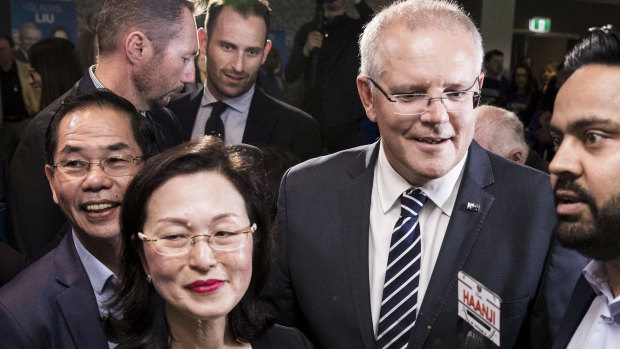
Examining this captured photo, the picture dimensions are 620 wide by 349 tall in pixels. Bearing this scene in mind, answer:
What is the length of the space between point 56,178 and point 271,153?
947 mm

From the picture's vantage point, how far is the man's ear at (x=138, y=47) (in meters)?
2.48

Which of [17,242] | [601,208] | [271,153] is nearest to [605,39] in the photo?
[601,208]

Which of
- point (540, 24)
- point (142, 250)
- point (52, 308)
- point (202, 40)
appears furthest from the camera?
point (540, 24)

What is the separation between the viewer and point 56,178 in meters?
2.10

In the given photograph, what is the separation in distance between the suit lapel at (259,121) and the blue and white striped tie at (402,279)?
35.9 inches

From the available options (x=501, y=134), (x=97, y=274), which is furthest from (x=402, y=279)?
(x=501, y=134)

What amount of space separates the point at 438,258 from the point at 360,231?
0.26 meters

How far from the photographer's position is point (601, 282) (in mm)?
1687

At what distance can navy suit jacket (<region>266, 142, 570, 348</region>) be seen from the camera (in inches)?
77.4

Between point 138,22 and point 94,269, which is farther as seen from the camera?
point 138,22

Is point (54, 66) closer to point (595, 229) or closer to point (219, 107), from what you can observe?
point (219, 107)

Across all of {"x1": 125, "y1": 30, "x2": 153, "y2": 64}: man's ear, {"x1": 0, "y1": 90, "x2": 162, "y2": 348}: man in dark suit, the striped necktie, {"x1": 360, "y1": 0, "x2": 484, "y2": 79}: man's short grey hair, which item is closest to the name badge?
{"x1": 360, "y1": 0, "x2": 484, "y2": 79}: man's short grey hair

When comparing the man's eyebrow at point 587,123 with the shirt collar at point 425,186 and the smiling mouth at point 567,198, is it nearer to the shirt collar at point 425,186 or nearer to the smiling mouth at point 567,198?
the smiling mouth at point 567,198

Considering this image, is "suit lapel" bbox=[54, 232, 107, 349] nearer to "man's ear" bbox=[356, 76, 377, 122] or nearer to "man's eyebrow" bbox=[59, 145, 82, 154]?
"man's eyebrow" bbox=[59, 145, 82, 154]
